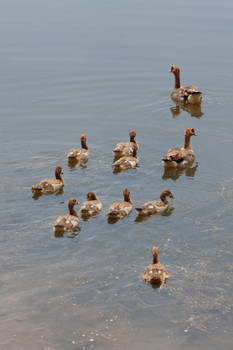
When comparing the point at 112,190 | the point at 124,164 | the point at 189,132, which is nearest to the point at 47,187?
the point at 112,190

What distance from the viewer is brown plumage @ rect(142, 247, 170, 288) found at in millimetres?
10938

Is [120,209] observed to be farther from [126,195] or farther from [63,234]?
[63,234]

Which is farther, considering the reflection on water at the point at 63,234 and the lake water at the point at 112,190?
the reflection on water at the point at 63,234

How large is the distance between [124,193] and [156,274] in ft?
10.6

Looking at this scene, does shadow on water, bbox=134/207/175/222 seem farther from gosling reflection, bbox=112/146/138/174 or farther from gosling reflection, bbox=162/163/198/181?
gosling reflection, bbox=112/146/138/174

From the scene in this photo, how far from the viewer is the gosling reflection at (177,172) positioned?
1561cm

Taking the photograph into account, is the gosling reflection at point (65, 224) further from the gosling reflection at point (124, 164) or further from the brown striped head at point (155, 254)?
the gosling reflection at point (124, 164)

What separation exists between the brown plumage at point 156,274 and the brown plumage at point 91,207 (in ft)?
8.83

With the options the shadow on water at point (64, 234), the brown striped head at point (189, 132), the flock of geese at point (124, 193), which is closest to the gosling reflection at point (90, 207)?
the flock of geese at point (124, 193)

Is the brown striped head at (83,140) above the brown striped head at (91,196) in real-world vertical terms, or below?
above

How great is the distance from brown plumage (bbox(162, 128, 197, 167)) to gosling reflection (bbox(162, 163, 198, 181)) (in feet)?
0.43

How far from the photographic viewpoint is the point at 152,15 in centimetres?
3384

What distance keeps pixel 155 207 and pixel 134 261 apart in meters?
2.01

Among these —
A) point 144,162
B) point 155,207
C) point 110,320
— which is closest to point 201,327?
point 110,320
